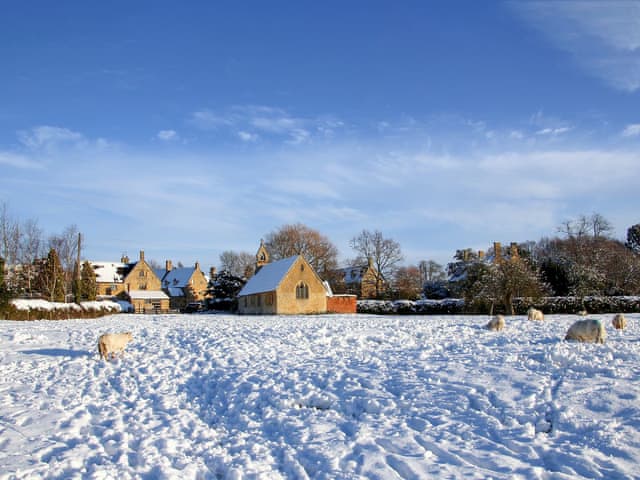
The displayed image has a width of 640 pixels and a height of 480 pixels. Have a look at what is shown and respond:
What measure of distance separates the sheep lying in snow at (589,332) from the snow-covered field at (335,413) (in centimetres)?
45

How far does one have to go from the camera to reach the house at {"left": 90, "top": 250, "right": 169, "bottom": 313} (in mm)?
73438

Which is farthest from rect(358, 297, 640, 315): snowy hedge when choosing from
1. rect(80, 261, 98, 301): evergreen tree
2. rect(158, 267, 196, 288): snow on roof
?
rect(158, 267, 196, 288): snow on roof

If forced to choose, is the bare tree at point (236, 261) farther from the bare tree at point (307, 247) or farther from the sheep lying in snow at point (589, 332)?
the sheep lying in snow at point (589, 332)

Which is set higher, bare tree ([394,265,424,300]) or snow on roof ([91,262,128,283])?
snow on roof ([91,262,128,283])

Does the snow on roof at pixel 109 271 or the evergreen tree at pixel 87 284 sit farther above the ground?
the snow on roof at pixel 109 271

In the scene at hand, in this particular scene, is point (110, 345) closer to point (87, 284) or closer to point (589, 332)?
point (589, 332)

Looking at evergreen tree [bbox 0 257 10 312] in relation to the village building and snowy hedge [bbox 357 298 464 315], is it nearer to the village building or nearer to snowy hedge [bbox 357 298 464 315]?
the village building

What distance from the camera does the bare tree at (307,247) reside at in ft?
221

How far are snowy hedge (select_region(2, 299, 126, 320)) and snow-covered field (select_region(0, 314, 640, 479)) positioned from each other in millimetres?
20115

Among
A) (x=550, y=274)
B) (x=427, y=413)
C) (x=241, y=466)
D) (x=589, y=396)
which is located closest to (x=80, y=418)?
(x=241, y=466)

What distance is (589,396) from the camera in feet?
27.5

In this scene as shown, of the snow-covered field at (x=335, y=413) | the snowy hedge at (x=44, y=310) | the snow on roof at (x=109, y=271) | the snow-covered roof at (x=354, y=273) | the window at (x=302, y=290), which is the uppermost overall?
the snow on roof at (x=109, y=271)

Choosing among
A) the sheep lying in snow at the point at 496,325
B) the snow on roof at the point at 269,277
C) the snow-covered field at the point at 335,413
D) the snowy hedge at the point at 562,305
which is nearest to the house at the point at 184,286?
the snow on roof at the point at 269,277

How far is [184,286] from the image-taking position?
8500 cm
